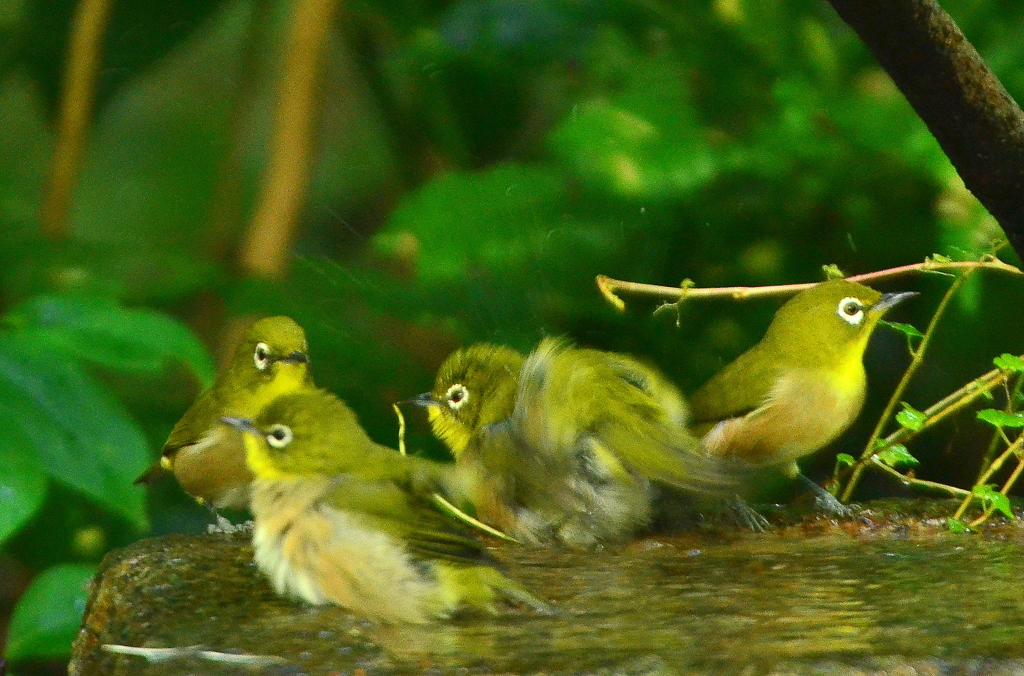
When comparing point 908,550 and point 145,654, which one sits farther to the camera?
point 908,550

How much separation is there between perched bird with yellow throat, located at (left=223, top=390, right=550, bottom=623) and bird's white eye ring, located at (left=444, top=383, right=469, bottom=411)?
47 centimetres

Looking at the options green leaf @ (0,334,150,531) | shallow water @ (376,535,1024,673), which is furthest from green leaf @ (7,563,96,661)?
shallow water @ (376,535,1024,673)

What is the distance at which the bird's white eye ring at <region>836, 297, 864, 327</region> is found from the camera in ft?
8.15

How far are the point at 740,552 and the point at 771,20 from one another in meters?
1.96

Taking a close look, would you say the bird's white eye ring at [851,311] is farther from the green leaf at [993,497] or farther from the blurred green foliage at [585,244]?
the blurred green foliage at [585,244]

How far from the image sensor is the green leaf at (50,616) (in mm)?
2916

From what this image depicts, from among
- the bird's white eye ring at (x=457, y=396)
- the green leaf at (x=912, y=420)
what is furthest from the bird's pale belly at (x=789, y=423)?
the bird's white eye ring at (x=457, y=396)

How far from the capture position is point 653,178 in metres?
3.35

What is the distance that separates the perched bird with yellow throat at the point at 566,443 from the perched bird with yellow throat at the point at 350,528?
0.36 meters

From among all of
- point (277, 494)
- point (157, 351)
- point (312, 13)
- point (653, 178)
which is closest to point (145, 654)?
point (277, 494)

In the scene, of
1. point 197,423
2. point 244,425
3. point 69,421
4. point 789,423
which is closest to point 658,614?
point 244,425

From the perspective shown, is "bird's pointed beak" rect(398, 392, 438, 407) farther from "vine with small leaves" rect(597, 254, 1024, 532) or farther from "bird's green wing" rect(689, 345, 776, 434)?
"bird's green wing" rect(689, 345, 776, 434)

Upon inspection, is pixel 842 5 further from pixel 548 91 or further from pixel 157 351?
pixel 548 91

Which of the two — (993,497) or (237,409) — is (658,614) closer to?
(993,497)
